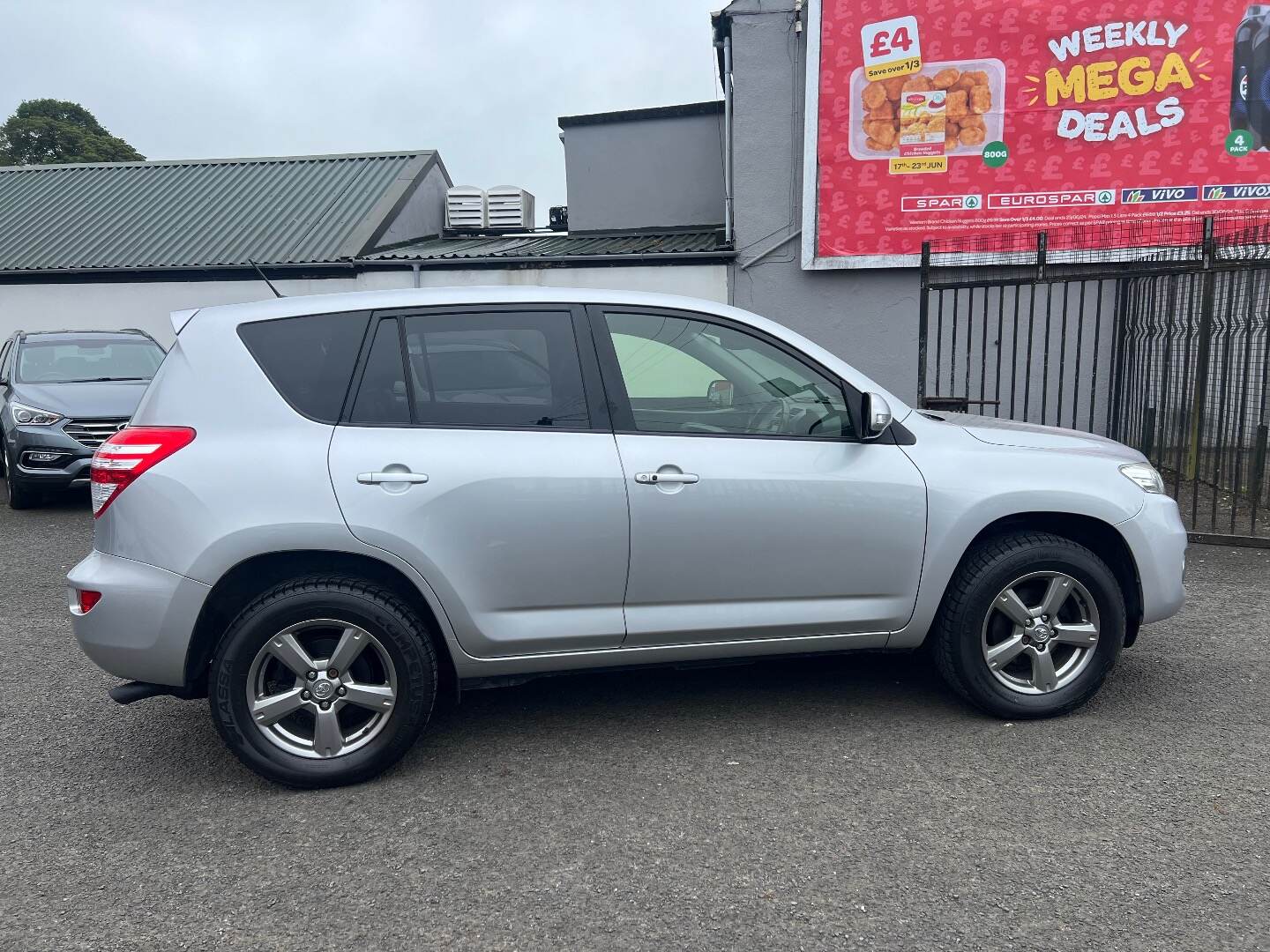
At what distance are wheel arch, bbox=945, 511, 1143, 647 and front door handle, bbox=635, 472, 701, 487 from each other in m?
1.12

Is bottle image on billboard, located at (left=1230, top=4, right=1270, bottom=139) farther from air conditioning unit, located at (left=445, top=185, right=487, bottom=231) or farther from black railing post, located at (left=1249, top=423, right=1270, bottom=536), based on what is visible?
air conditioning unit, located at (left=445, top=185, right=487, bottom=231)

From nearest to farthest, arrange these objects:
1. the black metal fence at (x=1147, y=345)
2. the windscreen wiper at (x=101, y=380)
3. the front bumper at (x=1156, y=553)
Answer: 1. the front bumper at (x=1156, y=553)
2. the black metal fence at (x=1147, y=345)
3. the windscreen wiper at (x=101, y=380)

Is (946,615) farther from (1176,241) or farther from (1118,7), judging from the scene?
(1118,7)

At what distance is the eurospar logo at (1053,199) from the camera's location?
1073cm

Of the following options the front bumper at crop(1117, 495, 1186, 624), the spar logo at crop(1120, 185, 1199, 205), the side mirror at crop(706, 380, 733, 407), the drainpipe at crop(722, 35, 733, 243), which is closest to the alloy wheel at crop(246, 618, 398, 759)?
the side mirror at crop(706, 380, 733, 407)

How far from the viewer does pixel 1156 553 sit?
4.02 m

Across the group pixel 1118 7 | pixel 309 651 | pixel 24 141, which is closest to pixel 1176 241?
pixel 1118 7

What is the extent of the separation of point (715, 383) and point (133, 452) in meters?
2.10

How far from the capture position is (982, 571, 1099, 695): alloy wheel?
3936mm

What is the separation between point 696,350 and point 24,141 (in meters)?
55.1

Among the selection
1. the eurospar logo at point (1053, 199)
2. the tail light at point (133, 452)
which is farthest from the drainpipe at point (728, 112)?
the tail light at point (133, 452)

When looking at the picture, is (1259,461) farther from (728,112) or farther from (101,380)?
(101,380)

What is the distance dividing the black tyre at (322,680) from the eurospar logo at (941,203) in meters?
9.13

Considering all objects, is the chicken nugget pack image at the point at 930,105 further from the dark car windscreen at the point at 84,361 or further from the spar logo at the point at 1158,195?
the dark car windscreen at the point at 84,361
